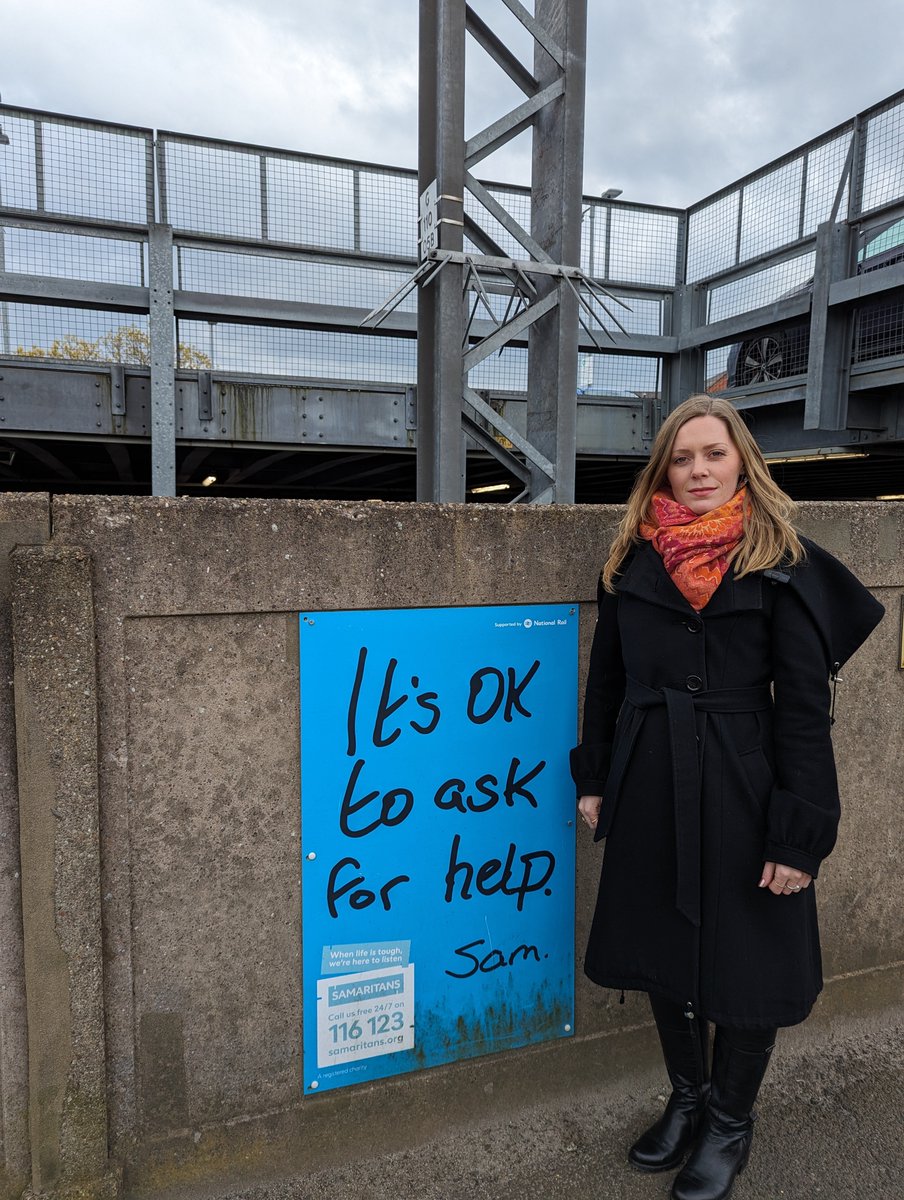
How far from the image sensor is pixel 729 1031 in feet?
6.98

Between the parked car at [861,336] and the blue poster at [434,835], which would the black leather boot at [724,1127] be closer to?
the blue poster at [434,835]

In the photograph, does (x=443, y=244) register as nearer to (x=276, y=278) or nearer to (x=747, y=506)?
(x=747, y=506)

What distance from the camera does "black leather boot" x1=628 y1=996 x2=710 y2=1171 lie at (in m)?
2.22

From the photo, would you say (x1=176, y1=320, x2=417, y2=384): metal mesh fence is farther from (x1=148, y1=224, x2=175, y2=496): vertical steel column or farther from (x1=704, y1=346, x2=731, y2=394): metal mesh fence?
(x1=704, y1=346, x2=731, y2=394): metal mesh fence

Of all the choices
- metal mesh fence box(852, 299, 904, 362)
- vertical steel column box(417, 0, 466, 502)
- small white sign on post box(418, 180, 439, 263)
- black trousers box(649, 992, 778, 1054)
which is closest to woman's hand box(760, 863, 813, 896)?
black trousers box(649, 992, 778, 1054)

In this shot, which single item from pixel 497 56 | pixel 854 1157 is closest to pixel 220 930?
pixel 854 1157

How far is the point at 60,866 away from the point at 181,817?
0.97 ft

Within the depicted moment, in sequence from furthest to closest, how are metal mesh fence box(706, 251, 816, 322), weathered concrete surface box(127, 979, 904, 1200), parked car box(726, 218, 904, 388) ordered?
metal mesh fence box(706, 251, 816, 322) → parked car box(726, 218, 904, 388) → weathered concrete surface box(127, 979, 904, 1200)

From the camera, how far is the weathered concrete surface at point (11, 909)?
1.86 meters

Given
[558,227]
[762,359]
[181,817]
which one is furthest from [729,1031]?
[762,359]

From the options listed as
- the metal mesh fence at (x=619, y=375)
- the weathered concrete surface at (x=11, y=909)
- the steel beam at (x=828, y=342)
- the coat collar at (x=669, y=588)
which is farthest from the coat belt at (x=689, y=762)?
the metal mesh fence at (x=619, y=375)

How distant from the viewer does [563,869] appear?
8.25ft

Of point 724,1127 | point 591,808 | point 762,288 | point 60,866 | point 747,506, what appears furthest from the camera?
point 762,288

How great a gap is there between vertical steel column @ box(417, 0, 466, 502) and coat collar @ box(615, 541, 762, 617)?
8.66ft
